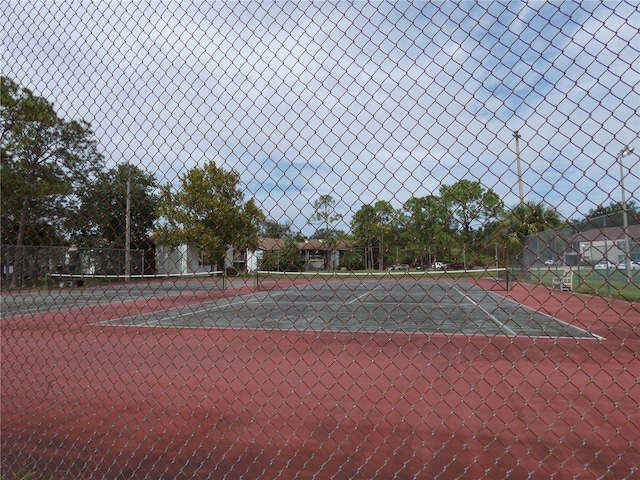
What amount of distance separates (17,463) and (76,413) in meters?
1.12

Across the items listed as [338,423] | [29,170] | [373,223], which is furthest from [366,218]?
[29,170]

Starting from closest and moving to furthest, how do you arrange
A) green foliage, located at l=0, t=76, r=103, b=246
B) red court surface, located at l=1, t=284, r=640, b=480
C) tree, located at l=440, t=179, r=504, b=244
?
tree, located at l=440, t=179, r=504, b=244 → red court surface, located at l=1, t=284, r=640, b=480 → green foliage, located at l=0, t=76, r=103, b=246

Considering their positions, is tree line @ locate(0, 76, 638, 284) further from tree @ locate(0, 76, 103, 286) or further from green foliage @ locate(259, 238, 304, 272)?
tree @ locate(0, 76, 103, 286)

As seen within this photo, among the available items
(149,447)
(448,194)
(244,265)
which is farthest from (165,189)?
(149,447)

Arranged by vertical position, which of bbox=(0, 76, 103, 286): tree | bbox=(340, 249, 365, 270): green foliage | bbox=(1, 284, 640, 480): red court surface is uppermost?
bbox=(0, 76, 103, 286): tree

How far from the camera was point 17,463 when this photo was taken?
3133 mm

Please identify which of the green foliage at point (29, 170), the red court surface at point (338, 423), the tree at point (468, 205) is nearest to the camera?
the tree at point (468, 205)

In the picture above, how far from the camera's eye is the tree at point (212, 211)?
110 inches

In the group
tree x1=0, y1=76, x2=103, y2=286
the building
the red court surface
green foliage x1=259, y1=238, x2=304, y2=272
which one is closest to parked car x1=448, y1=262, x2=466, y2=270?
the building

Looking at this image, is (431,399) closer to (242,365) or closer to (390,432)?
(390,432)

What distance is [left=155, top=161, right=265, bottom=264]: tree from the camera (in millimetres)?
2797

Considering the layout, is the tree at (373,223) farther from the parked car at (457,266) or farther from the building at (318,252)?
the parked car at (457,266)

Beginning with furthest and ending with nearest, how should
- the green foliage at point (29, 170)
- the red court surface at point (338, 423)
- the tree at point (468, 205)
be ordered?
the green foliage at point (29, 170)
the red court surface at point (338, 423)
the tree at point (468, 205)

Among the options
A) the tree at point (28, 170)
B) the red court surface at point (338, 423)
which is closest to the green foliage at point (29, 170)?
the tree at point (28, 170)
